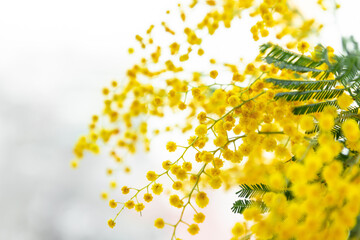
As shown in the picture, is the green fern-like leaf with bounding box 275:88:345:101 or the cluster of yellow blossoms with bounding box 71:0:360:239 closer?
the cluster of yellow blossoms with bounding box 71:0:360:239

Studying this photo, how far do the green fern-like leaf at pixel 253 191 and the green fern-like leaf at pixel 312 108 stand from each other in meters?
0.13

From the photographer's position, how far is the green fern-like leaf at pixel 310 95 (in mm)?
536

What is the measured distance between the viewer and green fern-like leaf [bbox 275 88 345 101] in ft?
1.76

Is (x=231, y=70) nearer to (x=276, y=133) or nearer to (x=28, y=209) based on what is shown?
(x=276, y=133)

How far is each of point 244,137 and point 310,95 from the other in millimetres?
122

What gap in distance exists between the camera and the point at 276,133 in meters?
0.55

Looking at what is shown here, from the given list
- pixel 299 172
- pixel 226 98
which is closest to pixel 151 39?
pixel 226 98

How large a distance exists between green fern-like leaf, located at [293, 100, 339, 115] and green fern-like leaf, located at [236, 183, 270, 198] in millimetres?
127

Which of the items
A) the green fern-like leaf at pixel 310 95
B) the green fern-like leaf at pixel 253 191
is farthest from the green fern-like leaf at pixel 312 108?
the green fern-like leaf at pixel 253 191

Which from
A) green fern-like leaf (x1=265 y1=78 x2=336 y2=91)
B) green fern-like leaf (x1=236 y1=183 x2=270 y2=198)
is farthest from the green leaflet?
green fern-like leaf (x1=236 y1=183 x2=270 y2=198)

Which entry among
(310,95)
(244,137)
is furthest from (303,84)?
(244,137)

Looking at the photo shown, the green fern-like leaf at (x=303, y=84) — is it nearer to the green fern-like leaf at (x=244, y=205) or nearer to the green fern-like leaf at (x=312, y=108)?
the green fern-like leaf at (x=312, y=108)

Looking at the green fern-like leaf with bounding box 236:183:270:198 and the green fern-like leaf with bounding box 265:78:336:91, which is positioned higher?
the green fern-like leaf with bounding box 265:78:336:91

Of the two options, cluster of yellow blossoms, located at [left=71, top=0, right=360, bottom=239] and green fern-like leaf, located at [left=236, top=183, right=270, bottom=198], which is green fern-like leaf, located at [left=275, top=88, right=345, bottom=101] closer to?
cluster of yellow blossoms, located at [left=71, top=0, right=360, bottom=239]
